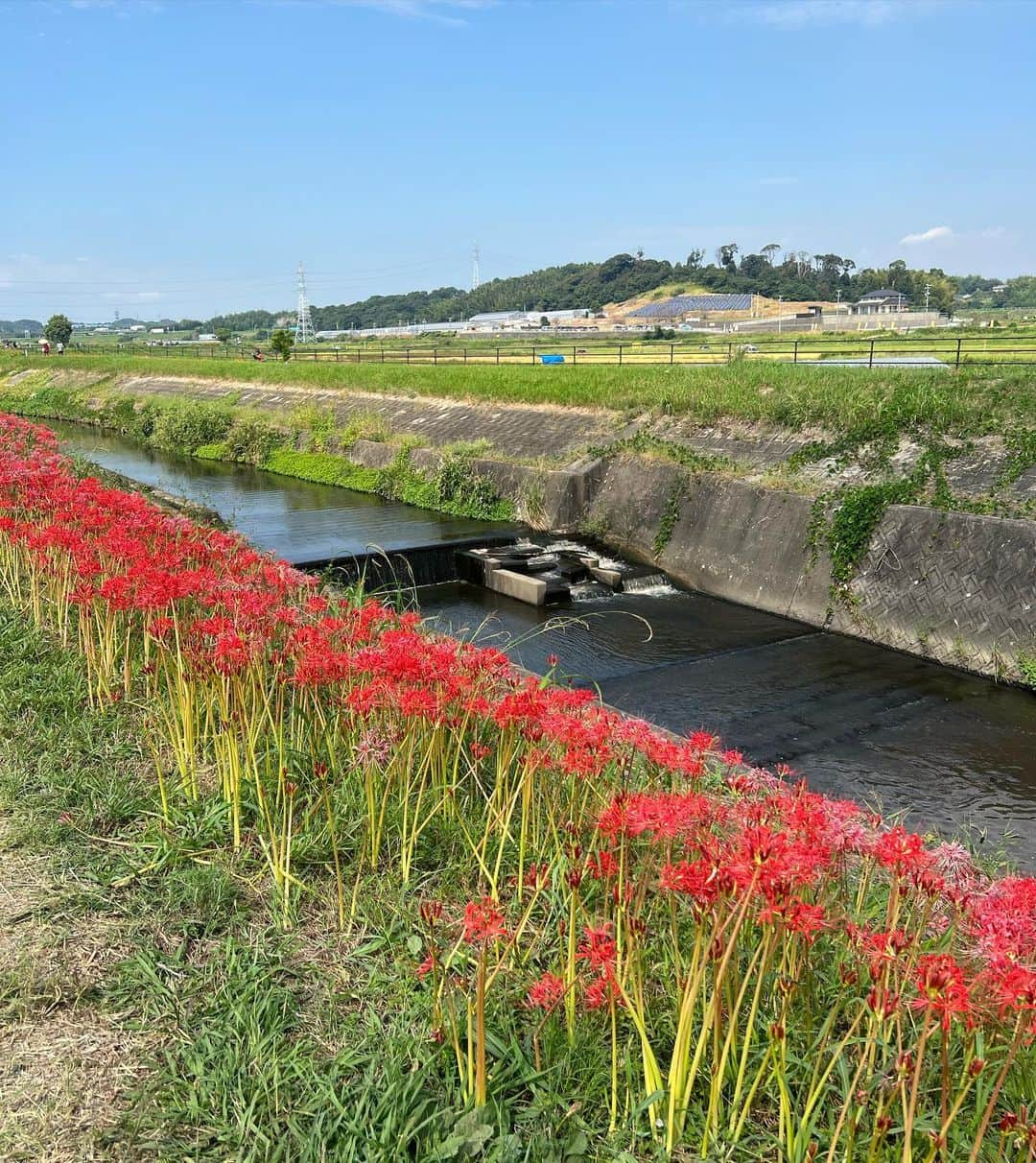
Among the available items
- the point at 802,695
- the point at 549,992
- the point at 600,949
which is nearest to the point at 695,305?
the point at 802,695

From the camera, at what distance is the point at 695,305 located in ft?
366

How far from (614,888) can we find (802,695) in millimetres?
6628

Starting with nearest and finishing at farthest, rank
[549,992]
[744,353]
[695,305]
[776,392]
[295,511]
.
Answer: [549,992] → [776,392] → [295,511] → [744,353] → [695,305]

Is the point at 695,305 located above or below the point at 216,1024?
above

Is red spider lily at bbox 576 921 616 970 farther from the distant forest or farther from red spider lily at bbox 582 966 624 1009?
the distant forest

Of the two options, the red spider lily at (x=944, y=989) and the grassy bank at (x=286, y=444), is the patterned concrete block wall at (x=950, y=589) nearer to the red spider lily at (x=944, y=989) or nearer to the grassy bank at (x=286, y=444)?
the grassy bank at (x=286, y=444)

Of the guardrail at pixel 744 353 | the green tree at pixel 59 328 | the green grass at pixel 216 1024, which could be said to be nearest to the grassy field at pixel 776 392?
the guardrail at pixel 744 353

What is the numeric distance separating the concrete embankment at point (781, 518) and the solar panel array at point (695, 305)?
3652 inches

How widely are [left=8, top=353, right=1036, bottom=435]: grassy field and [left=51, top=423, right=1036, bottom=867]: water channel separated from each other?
142 inches

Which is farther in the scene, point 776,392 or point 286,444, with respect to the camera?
point 286,444

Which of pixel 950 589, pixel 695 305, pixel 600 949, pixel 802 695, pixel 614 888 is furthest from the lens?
pixel 695 305

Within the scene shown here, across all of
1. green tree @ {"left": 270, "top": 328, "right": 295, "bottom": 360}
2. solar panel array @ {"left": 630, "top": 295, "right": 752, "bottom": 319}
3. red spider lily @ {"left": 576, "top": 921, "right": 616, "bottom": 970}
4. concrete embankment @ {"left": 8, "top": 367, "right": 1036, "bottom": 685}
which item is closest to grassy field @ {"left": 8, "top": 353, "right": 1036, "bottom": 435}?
concrete embankment @ {"left": 8, "top": 367, "right": 1036, "bottom": 685}

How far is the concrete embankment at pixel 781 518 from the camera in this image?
9922mm

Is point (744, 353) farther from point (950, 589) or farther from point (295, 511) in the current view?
point (950, 589)
